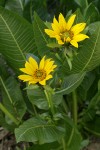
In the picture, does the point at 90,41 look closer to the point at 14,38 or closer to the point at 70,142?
the point at 14,38

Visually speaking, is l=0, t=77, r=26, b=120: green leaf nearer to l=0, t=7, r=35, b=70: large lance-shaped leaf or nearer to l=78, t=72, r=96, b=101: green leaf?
l=0, t=7, r=35, b=70: large lance-shaped leaf

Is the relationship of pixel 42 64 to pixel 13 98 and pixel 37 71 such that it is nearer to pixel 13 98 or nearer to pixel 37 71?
pixel 37 71

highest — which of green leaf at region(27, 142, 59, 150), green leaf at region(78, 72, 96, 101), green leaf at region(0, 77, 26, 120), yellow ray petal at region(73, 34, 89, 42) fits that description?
yellow ray petal at region(73, 34, 89, 42)

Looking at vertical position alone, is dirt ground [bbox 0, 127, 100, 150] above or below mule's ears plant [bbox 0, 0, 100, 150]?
below


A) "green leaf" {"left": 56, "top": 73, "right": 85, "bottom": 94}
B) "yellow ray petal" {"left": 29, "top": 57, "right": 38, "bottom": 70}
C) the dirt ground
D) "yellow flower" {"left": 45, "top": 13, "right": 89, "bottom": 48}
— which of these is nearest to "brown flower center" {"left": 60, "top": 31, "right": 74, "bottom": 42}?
"yellow flower" {"left": 45, "top": 13, "right": 89, "bottom": 48}

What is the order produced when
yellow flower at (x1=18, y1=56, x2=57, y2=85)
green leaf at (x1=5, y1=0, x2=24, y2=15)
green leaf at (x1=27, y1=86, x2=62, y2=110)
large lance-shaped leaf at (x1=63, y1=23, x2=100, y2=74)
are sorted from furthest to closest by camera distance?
green leaf at (x1=5, y1=0, x2=24, y2=15), green leaf at (x1=27, y1=86, x2=62, y2=110), large lance-shaped leaf at (x1=63, y1=23, x2=100, y2=74), yellow flower at (x1=18, y1=56, x2=57, y2=85)

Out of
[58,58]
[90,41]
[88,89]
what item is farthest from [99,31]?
[88,89]

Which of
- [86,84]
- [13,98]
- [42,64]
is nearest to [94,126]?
[86,84]
